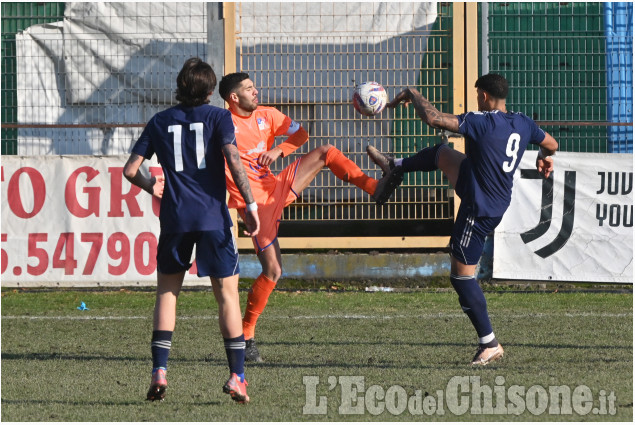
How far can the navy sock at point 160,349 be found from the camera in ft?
19.8

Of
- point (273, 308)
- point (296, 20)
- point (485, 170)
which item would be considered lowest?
point (273, 308)

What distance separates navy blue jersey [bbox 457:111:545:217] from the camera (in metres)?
7.54

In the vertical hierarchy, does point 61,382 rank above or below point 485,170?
below

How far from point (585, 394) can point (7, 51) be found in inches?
475

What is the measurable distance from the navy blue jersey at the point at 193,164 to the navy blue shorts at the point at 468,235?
2250 mm

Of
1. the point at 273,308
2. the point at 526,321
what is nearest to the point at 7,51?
the point at 273,308

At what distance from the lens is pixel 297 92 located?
13.8 metres

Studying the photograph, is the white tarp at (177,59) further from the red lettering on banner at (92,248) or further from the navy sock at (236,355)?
the navy sock at (236,355)

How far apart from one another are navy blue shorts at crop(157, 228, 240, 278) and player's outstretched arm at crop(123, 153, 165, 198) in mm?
307

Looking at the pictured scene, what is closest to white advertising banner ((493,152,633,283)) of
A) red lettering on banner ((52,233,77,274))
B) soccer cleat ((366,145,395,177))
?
soccer cleat ((366,145,395,177))

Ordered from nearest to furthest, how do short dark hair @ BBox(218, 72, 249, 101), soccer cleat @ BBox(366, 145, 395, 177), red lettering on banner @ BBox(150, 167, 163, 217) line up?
1. short dark hair @ BBox(218, 72, 249, 101)
2. soccer cleat @ BBox(366, 145, 395, 177)
3. red lettering on banner @ BBox(150, 167, 163, 217)

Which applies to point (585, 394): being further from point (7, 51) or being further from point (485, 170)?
point (7, 51)

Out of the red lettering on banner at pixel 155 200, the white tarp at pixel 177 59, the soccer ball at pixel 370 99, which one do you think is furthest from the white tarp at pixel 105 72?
the soccer ball at pixel 370 99

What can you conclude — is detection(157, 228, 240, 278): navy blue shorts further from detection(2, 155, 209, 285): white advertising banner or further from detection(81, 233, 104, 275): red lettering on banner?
detection(81, 233, 104, 275): red lettering on banner
